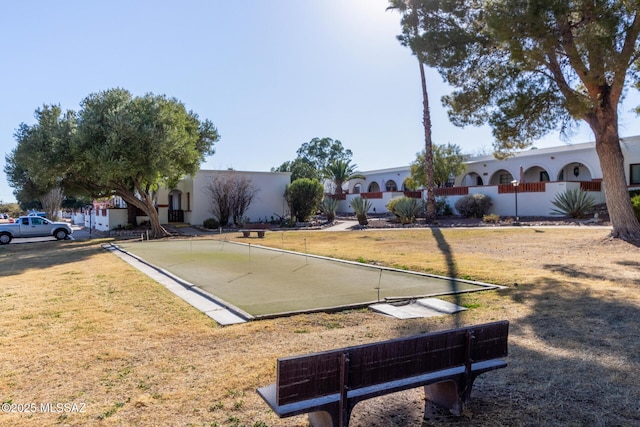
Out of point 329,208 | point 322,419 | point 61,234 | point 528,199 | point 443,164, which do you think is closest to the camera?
point 322,419

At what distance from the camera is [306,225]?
29844 mm

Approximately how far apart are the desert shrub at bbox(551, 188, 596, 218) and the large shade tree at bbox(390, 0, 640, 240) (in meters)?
9.19

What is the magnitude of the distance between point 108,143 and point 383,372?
67.0 feet

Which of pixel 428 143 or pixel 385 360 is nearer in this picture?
pixel 385 360

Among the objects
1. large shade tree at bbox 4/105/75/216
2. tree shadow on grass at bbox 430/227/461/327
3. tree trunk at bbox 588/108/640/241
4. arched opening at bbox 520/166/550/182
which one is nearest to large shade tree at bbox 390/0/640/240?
tree trunk at bbox 588/108/640/241

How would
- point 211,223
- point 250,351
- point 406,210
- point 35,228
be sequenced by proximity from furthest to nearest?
point 211,223
point 406,210
point 35,228
point 250,351

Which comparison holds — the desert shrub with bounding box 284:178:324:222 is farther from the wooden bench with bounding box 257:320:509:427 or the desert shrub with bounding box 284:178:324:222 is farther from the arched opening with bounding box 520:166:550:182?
the wooden bench with bounding box 257:320:509:427

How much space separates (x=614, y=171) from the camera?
14234mm

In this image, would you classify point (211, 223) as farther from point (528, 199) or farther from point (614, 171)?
point (614, 171)

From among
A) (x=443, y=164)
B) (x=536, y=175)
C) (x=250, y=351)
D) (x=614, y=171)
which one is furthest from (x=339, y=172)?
(x=250, y=351)

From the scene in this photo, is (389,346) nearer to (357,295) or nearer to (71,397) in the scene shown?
(71,397)

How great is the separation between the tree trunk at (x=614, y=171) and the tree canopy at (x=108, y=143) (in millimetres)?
17837

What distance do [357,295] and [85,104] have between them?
20.5m

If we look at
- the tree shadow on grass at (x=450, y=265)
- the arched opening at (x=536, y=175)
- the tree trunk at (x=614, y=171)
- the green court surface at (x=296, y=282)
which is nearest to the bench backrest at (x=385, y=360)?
the tree shadow on grass at (x=450, y=265)
